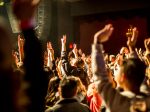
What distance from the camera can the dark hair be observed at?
8.79 feet

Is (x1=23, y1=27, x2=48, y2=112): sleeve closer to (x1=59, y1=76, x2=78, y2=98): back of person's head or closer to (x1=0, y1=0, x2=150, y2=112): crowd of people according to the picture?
(x1=0, y1=0, x2=150, y2=112): crowd of people

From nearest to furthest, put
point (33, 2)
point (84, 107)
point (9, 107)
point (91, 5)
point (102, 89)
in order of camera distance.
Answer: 1. point (9, 107)
2. point (33, 2)
3. point (102, 89)
4. point (84, 107)
5. point (91, 5)

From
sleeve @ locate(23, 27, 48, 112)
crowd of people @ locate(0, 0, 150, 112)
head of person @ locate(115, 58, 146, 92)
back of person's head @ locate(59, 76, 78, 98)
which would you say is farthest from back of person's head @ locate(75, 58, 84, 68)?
sleeve @ locate(23, 27, 48, 112)

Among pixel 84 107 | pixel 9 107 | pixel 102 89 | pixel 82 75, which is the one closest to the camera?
pixel 9 107

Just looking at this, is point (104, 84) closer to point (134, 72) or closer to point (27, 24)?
point (134, 72)

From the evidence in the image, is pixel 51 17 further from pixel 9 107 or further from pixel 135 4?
pixel 9 107

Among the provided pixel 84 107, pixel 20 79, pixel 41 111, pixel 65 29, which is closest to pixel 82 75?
pixel 84 107

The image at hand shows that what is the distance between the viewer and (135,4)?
15.4m

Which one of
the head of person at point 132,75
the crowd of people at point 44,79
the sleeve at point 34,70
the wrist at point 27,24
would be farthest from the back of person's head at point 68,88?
the wrist at point 27,24

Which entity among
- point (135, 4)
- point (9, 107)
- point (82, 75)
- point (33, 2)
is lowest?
point (82, 75)

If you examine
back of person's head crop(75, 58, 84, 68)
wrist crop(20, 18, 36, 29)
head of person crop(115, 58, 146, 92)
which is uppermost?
wrist crop(20, 18, 36, 29)

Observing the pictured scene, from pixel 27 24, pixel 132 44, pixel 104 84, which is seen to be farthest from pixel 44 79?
pixel 132 44

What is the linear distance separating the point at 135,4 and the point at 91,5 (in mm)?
2075

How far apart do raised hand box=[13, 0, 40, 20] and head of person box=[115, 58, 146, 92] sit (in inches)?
43.2
